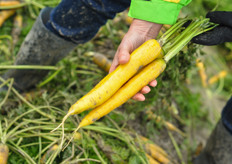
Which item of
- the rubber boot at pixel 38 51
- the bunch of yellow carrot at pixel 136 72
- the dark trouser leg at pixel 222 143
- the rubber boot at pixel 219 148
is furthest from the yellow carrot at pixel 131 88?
the rubber boot at pixel 219 148

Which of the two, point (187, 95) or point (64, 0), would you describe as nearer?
point (64, 0)

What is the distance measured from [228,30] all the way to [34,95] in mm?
1658

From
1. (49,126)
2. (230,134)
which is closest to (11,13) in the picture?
(49,126)

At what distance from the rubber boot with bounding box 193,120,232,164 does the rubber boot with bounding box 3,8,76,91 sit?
4.95 feet

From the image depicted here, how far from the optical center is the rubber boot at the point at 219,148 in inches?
72.5

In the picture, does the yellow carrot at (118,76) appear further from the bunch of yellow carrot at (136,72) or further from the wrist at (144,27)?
the wrist at (144,27)

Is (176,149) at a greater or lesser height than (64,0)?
lesser

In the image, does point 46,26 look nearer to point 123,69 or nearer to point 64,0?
point 64,0

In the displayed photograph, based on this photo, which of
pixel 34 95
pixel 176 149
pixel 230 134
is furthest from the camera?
pixel 176 149

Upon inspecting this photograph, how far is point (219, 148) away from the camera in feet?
6.27

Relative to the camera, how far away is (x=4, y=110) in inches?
69.3

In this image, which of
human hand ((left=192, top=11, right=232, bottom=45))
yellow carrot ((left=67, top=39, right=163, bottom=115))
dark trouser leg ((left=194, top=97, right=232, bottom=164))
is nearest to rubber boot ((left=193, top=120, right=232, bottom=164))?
dark trouser leg ((left=194, top=97, right=232, bottom=164))

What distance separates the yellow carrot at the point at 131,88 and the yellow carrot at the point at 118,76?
0.18 ft

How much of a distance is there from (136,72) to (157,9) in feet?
1.37
